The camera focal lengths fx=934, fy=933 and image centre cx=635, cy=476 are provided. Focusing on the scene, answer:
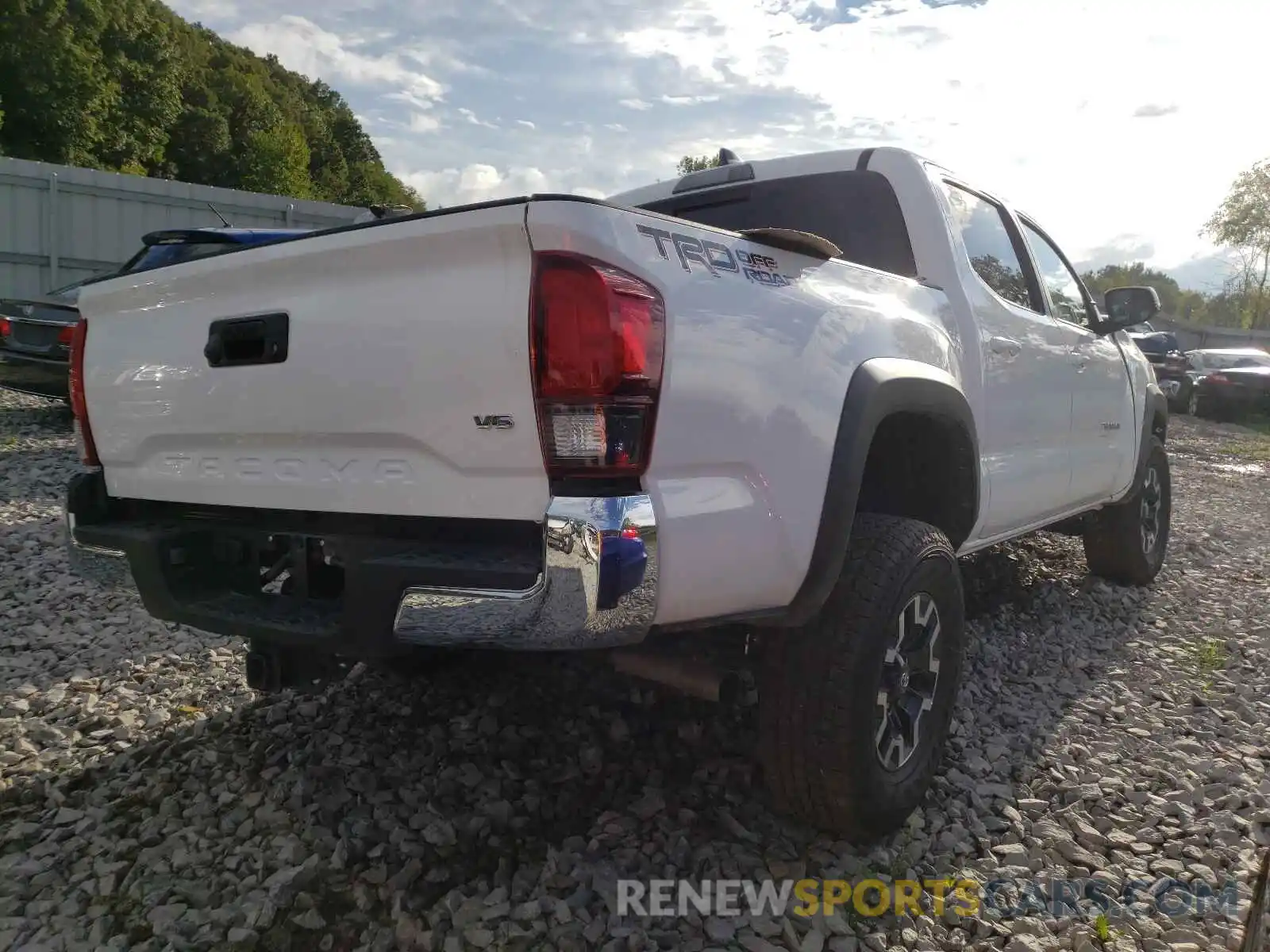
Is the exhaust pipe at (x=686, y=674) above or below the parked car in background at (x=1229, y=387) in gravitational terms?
below

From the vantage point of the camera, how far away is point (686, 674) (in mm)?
2281

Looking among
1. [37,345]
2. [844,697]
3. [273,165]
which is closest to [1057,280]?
[844,697]

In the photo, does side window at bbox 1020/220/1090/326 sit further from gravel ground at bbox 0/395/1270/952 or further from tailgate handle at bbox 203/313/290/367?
tailgate handle at bbox 203/313/290/367

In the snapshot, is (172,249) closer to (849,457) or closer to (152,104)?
(849,457)

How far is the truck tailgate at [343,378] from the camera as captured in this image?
1.86 m

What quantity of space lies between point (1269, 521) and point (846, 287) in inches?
294

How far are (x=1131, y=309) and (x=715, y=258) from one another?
10.7 ft

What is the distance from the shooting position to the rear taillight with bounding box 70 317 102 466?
8.75 ft

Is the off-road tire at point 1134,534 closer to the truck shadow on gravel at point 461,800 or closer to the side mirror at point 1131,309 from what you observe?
the side mirror at point 1131,309

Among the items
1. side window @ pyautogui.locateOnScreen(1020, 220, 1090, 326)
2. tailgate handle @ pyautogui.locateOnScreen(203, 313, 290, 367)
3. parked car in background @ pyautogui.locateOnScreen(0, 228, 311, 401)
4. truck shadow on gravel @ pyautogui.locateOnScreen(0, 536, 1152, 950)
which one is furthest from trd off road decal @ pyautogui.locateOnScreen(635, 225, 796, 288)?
parked car in background @ pyautogui.locateOnScreen(0, 228, 311, 401)

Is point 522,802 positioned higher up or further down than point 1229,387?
further down

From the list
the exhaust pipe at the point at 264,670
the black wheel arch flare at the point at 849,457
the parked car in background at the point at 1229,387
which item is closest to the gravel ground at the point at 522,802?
the exhaust pipe at the point at 264,670

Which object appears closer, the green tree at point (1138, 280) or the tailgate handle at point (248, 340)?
the tailgate handle at point (248, 340)

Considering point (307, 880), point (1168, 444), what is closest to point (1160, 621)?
point (307, 880)
